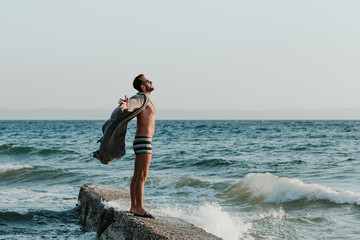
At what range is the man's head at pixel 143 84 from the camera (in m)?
5.84

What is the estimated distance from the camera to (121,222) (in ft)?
20.1

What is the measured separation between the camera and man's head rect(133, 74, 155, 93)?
584 cm

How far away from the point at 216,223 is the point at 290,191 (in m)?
4.36

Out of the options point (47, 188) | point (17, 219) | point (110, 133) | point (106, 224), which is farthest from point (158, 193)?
point (110, 133)

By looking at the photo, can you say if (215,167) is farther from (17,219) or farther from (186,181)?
(17,219)

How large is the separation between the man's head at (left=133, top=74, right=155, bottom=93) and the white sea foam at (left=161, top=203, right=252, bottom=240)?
88.4 inches

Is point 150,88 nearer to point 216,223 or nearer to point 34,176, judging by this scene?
point 216,223

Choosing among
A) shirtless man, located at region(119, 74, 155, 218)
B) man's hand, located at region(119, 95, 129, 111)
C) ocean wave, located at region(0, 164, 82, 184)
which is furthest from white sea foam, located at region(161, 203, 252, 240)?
ocean wave, located at region(0, 164, 82, 184)

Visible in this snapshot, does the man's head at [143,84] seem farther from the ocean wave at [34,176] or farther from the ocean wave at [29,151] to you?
the ocean wave at [29,151]

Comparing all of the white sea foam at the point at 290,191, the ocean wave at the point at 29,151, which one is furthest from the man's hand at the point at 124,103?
the ocean wave at the point at 29,151

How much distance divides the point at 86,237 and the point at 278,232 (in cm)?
335

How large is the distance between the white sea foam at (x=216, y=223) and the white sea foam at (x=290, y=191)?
3.15m

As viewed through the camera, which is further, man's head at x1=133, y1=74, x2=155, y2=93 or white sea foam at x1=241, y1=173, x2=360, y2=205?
white sea foam at x1=241, y1=173, x2=360, y2=205

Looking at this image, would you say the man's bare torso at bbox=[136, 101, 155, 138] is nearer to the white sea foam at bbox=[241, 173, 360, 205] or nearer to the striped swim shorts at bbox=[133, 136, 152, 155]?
the striped swim shorts at bbox=[133, 136, 152, 155]
